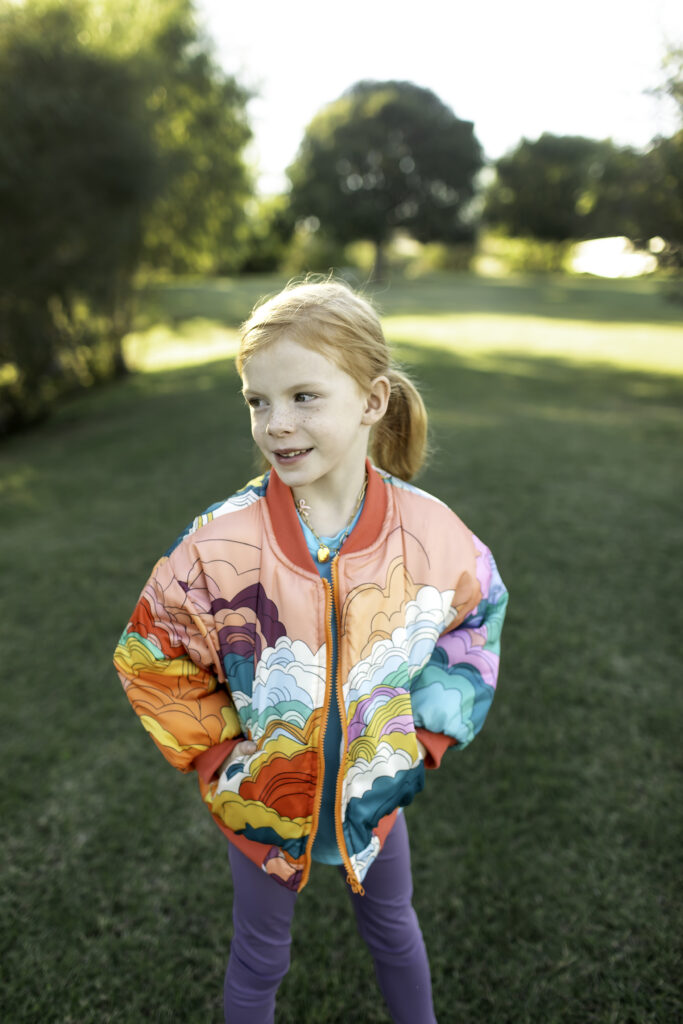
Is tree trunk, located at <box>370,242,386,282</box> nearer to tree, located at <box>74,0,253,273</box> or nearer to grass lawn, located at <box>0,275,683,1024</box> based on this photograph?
tree, located at <box>74,0,253,273</box>

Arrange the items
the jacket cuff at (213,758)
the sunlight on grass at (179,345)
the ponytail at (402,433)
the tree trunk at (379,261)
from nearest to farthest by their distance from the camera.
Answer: the jacket cuff at (213,758)
the ponytail at (402,433)
the sunlight on grass at (179,345)
the tree trunk at (379,261)

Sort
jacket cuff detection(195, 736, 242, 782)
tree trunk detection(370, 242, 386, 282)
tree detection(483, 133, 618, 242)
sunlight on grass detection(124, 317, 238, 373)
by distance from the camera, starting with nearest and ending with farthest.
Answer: jacket cuff detection(195, 736, 242, 782) < sunlight on grass detection(124, 317, 238, 373) < tree trunk detection(370, 242, 386, 282) < tree detection(483, 133, 618, 242)

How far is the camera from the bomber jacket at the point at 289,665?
4.00ft

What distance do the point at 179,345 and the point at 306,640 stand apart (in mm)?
16115

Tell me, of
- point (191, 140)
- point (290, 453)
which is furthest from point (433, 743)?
point (191, 140)

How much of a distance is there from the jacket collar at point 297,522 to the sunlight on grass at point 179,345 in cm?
1191

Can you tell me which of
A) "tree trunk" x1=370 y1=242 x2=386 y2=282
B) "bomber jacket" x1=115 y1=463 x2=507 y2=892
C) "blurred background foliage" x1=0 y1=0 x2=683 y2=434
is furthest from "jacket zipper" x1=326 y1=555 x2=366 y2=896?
"tree trunk" x1=370 y1=242 x2=386 y2=282

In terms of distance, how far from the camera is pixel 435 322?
55.2ft

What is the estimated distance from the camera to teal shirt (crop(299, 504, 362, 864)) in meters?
1.27

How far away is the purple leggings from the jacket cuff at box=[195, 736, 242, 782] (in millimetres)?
180

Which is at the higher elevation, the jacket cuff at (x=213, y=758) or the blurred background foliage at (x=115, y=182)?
the blurred background foliage at (x=115, y=182)

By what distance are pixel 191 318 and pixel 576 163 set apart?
25536 millimetres

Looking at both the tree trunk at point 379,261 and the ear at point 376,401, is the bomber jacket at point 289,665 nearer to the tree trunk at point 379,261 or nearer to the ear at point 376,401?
the ear at point 376,401

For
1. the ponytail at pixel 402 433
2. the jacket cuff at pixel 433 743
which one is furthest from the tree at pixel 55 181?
the jacket cuff at pixel 433 743
